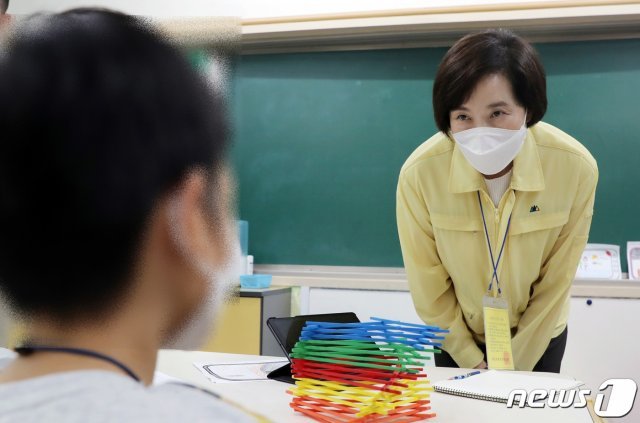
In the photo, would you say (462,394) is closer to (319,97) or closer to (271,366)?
(271,366)

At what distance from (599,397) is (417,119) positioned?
2.14 meters

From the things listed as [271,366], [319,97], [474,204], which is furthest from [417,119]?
[271,366]

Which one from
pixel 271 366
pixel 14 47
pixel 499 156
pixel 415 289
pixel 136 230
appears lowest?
pixel 271 366

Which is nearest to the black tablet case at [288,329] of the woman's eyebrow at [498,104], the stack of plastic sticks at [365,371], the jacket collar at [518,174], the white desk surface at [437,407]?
the white desk surface at [437,407]

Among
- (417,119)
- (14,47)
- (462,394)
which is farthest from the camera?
(417,119)

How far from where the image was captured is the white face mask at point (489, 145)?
1.64 meters

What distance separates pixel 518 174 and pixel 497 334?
0.47m

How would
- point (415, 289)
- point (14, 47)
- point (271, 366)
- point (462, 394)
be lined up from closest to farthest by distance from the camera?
point (14, 47) → point (462, 394) → point (271, 366) → point (415, 289)

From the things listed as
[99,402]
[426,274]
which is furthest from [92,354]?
[426,274]

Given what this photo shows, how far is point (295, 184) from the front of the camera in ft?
10.7

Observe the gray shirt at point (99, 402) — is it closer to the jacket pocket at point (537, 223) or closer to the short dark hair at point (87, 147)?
the short dark hair at point (87, 147)

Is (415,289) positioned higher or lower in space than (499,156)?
lower

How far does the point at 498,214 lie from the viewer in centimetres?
171

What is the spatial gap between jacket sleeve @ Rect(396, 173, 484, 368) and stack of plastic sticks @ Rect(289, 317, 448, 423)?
783mm
